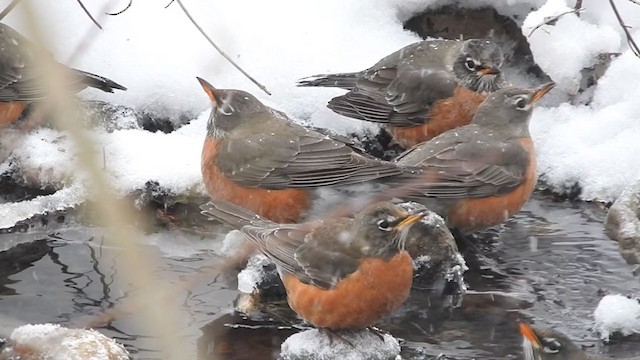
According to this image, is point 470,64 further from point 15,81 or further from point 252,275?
point 15,81

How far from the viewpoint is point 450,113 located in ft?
25.8

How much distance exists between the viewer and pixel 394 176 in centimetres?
642

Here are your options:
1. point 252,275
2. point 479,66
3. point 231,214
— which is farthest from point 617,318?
point 479,66

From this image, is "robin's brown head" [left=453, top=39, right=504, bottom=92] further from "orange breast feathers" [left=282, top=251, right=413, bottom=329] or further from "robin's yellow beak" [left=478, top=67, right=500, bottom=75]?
"orange breast feathers" [left=282, top=251, right=413, bottom=329]

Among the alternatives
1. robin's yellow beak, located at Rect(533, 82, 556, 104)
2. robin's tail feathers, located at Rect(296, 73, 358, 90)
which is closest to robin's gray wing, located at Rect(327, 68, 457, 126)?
robin's tail feathers, located at Rect(296, 73, 358, 90)

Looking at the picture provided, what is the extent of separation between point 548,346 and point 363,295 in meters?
0.90

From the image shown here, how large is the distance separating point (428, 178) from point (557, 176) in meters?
1.38

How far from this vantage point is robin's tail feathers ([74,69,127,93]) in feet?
25.6

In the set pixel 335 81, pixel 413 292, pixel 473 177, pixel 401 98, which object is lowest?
pixel 413 292

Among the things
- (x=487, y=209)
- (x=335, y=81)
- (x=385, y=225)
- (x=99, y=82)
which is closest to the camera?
(x=385, y=225)

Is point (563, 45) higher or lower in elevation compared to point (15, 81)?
higher

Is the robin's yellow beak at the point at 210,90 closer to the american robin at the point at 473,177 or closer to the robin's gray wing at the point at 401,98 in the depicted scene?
the robin's gray wing at the point at 401,98

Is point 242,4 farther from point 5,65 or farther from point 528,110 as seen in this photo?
point 528,110

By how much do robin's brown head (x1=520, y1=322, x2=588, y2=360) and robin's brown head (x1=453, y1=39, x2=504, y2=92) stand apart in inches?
125
